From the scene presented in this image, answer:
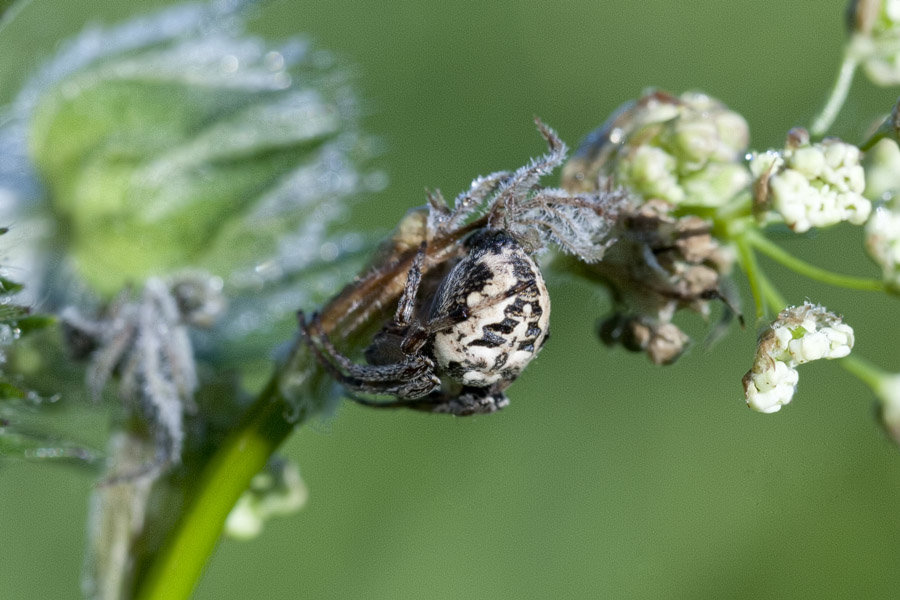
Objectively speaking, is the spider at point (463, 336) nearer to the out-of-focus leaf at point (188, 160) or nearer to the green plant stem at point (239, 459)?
the green plant stem at point (239, 459)

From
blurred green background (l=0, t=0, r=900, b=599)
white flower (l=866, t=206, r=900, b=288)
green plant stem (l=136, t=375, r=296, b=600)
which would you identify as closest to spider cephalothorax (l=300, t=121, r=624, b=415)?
green plant stem (l=136, t=375, r=296, b=600)

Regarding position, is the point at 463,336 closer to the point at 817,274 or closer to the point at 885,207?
the point at 817,274

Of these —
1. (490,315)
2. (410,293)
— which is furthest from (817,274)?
(410,293)

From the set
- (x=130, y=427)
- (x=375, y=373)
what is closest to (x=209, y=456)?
(x=130, y=427)

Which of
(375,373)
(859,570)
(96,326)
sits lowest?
(859,570)

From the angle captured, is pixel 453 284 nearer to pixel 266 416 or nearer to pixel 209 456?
pixel 266 416
